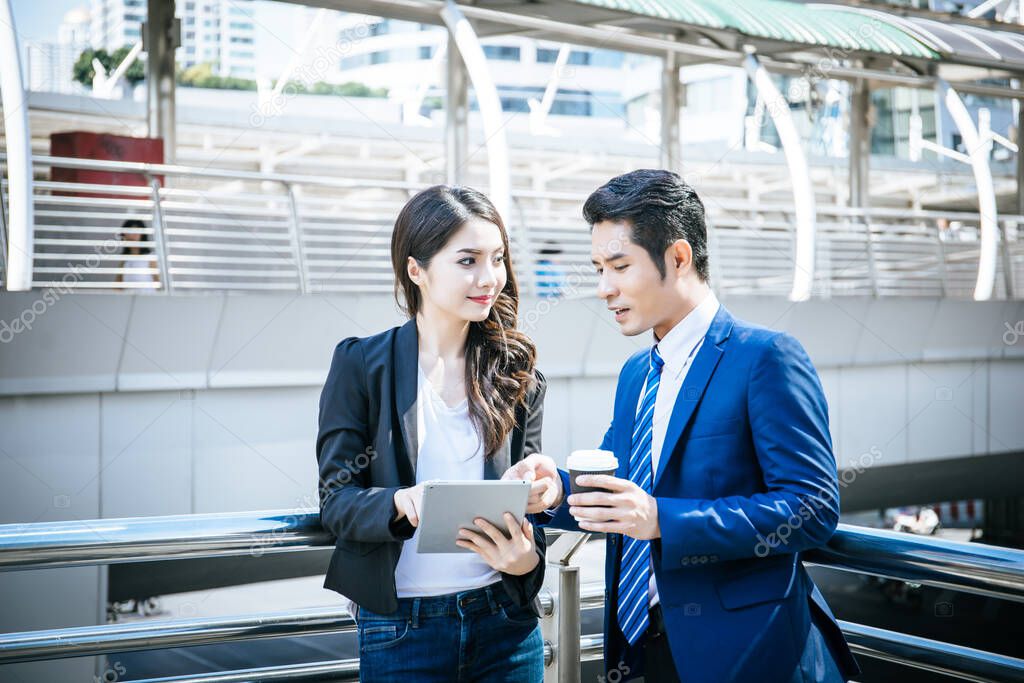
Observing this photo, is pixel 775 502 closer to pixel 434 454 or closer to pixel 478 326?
pixel 434 454

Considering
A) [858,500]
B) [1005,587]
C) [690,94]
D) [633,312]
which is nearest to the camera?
[1005,587]

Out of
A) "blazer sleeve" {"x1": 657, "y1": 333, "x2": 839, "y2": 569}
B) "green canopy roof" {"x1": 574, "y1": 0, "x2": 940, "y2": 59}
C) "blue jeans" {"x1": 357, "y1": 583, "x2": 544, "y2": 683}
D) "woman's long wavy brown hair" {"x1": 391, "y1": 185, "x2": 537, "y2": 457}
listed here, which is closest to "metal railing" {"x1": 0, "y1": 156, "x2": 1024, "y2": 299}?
"green canopy roof" {"x1": 574, "y1": 0, "x2": 940, "y2": 59}

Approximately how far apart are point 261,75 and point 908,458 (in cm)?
973

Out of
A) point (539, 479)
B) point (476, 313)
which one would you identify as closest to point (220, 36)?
point (476, 313)

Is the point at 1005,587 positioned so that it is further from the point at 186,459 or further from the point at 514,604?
the point at 186,459

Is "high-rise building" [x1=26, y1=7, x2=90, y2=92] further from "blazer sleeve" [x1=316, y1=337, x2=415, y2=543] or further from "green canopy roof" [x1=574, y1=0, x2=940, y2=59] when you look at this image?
"blazer sleeve" [x1=316, y1=337, x2=415, y2=543]

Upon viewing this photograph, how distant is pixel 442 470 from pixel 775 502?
2.47 ft

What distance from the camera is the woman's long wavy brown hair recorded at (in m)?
2.12

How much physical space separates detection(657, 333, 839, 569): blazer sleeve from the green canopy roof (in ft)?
31.8

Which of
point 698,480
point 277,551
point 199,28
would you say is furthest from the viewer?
point 199,28

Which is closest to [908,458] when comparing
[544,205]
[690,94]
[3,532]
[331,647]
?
[331,647]

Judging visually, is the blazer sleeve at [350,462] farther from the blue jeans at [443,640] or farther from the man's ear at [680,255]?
the man's ear at [680,255]

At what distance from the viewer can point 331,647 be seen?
38.9 ft

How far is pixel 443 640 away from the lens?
6.63 feet
